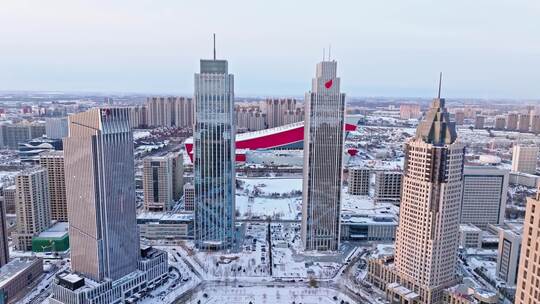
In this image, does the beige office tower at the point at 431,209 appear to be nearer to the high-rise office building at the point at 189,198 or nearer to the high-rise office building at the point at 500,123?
the high-rise office building at the point at 189,198

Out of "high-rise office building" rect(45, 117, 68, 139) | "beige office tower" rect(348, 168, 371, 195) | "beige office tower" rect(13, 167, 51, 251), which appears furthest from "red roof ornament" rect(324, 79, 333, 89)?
"high-rise office building" rect(45, 117, 68, 139)

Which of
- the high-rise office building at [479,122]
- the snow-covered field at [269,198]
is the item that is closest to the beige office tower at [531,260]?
the snow-covered field at [269,198]

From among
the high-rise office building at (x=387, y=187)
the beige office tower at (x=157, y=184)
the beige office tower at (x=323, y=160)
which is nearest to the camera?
the beige office tower at (x=323, y=160)

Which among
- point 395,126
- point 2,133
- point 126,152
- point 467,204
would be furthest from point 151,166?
point 395,126

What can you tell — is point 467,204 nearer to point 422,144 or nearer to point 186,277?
point 422,144

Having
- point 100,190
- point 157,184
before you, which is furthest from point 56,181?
point 100,190

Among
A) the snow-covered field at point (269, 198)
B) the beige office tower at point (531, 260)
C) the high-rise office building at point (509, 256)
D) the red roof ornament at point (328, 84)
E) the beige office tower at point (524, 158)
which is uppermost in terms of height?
the red roof ornament at point (328, 84)
